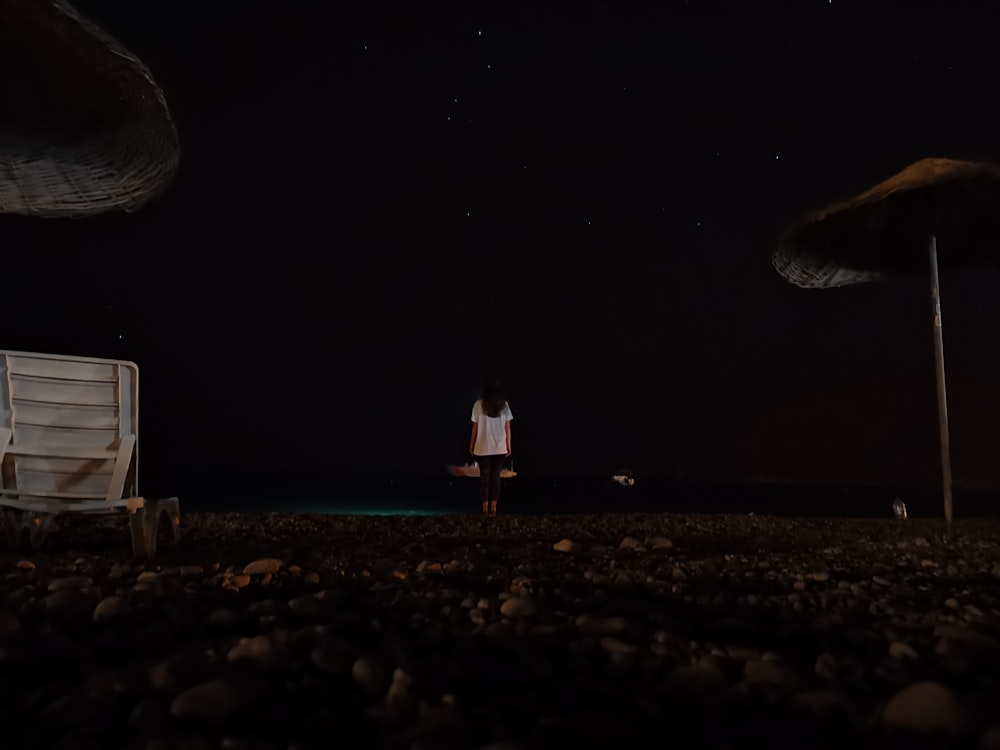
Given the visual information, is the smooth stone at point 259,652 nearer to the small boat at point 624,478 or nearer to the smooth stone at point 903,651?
the smooth stone at point 903,651

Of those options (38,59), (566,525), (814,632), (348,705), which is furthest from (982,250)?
(38,59)

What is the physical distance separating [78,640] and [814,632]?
90.8 inches

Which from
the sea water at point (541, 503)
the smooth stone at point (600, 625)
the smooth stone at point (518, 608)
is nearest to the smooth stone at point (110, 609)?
the smooth stone at point (518, 608)

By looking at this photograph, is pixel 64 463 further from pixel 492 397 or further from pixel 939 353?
pixel 939 353

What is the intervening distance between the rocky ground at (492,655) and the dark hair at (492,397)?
3.81 m

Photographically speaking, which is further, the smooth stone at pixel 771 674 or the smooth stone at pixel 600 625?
the smooth stone at pixel 600 625

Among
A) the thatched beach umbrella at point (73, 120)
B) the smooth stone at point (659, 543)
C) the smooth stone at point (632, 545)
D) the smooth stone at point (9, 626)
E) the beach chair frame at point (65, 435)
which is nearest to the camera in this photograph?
the smooth stone at point (9, 626)

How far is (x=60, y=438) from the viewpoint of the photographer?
457cm

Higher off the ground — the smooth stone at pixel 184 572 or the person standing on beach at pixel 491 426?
→ the person standing on beach at pixel 491 426

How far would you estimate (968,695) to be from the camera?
172cm

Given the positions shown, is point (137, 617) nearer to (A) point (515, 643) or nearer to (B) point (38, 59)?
(A) point (515, 643)

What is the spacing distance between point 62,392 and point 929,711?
4794 mm

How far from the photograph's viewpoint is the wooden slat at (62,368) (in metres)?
4.49

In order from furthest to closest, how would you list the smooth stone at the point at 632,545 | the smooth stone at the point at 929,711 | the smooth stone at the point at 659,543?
the smooth stone at the point at 659,543, the smooth stone at the point at 632,545, the smooth stone at the point at 929,711
